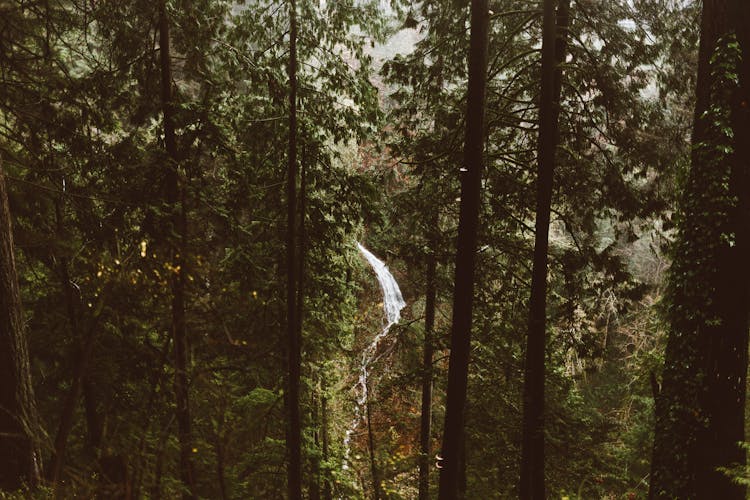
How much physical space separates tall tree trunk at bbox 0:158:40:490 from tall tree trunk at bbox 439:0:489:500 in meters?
4.26

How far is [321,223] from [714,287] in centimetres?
679

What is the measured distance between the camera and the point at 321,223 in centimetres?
953

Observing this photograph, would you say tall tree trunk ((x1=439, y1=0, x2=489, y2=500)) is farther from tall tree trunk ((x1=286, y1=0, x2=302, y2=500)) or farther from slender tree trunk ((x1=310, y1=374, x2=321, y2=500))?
slender tree trunk ((x1=310, y1=374, x2=321, y2=500))

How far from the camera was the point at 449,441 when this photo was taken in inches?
220

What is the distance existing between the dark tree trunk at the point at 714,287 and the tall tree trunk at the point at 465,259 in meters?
2.19

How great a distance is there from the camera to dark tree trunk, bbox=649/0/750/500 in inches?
175

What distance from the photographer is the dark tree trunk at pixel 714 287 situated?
4445mm

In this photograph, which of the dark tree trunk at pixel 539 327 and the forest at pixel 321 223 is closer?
the forest at pixel 321 223

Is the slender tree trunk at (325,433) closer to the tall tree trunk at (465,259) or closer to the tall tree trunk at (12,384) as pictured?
the tall tree trunk at (465,259)

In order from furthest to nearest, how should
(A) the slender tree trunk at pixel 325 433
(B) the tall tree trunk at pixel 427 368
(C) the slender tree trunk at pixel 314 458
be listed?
(A) the slender tree trunk at pixel 325 433 → (C) the slender tree trunk at pixel 314 458 → (B) the tall tree trunk at pixel 427 368

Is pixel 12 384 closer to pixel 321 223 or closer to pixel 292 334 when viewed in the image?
pixel 292 334

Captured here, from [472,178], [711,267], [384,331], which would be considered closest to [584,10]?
[472,178]

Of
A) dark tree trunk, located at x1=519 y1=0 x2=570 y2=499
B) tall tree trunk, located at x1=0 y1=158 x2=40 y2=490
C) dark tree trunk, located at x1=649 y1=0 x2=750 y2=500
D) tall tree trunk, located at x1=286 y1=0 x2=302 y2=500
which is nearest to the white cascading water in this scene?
tall tree trunk, located at x1=286 y1=0 x2=302 y2=500

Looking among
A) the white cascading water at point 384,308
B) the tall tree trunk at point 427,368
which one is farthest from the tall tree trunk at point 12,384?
the white cascading water at point 384,308
